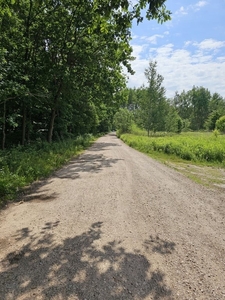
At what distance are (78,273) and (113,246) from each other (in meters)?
0.85

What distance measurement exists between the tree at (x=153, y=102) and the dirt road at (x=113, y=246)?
32503mm

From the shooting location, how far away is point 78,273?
294 centimetres

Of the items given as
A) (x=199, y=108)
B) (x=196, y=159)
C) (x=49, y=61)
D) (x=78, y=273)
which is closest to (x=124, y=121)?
(x=49, y=61)

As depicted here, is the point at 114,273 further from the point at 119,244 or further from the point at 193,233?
the point at 193,233

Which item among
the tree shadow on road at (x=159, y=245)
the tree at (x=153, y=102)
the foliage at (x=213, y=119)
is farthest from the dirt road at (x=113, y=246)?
the foliage at (x=213, y=119)

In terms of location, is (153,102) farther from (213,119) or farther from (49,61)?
A: (213,119)

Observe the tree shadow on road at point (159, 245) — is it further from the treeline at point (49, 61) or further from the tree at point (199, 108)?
the tree at point (199, 108)

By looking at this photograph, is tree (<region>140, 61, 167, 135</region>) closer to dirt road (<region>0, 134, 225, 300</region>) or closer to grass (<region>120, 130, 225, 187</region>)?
grass (<region>120, 130, 225, 187</region>)

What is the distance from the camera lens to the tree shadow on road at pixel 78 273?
8.52 ft

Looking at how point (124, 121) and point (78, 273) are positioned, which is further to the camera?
point (124, 121)

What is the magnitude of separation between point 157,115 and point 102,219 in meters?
35.2

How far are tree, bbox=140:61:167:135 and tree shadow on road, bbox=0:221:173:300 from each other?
117ft

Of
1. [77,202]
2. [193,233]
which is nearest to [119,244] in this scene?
[193,233]

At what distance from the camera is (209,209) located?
5.55 meters
